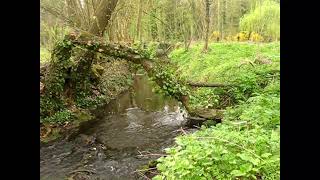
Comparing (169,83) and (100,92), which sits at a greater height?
(169,83)

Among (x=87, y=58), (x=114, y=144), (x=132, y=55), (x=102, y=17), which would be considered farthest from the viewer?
(x=102, y=17)

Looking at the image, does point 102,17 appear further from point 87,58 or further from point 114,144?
point 114,144

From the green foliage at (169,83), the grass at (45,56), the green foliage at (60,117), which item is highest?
the grass at (45,56)

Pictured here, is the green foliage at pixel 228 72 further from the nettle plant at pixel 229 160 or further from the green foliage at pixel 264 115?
the nettle plant at pixel 229 160

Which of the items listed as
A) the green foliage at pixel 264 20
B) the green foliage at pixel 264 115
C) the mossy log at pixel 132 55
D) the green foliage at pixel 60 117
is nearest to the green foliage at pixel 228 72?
the mossy log at pixel 132 55

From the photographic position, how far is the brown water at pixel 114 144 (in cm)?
806

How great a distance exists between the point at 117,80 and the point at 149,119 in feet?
26.7

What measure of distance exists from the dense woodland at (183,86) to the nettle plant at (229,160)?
12 millimetres

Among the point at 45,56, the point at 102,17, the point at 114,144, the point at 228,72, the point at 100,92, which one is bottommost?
the point at 114,144

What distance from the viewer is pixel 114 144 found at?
10062mm

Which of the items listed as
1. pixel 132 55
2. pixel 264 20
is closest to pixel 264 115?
pixel 132 55

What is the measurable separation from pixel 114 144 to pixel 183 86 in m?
2.98

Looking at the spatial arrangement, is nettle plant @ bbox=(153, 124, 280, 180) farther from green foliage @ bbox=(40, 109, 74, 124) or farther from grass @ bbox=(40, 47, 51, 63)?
grass @ bbox=(40, 47, 51, 63)
